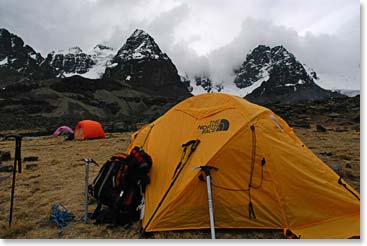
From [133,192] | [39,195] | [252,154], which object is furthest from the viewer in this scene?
[39,195]

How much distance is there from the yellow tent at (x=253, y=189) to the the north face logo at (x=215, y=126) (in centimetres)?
2

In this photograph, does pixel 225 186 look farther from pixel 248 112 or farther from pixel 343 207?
pixel 343 207

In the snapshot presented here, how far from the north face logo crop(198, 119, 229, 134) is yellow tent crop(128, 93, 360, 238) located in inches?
0.7

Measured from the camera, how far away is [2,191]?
750 centimetres

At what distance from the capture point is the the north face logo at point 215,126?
514cm

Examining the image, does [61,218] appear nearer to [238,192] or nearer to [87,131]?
[238,192]

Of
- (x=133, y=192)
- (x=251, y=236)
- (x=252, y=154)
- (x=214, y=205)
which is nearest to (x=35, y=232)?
(x=133, y=192)

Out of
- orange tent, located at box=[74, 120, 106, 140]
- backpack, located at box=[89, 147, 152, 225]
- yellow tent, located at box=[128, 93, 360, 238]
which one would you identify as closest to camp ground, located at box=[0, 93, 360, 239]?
yellow tent, located at box=[128, 93, 360, 238]

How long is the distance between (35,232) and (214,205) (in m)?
3.10

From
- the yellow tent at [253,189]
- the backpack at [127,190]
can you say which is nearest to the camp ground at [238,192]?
the yellow tent at [253,189]

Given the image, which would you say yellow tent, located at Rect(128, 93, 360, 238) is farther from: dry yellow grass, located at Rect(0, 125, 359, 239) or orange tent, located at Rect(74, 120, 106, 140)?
orange tent, located at Rect(74, 120, 106, 140)

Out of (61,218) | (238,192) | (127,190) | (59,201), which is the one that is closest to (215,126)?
(238,192)

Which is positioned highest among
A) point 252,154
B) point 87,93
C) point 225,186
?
point 87,93

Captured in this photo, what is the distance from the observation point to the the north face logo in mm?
5138
